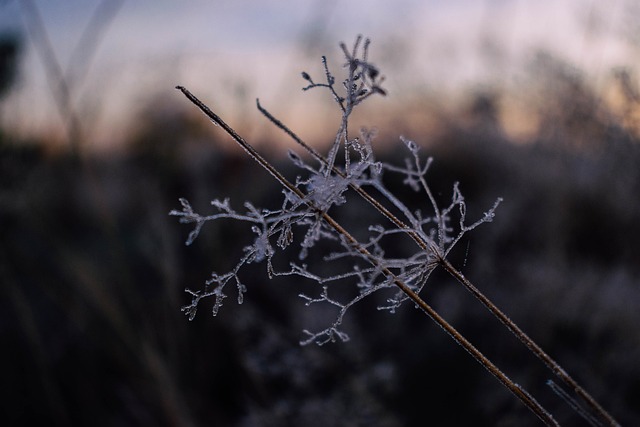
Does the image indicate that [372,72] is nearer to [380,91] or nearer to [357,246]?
[380,91]

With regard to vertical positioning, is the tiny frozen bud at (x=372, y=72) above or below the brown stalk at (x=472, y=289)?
above

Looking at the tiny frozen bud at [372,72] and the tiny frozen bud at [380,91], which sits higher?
the tiny frozen bud at [372,72]

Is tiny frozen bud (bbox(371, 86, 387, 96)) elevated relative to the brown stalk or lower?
elevated

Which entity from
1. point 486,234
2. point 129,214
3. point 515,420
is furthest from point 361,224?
point 129,214

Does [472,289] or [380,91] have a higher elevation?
[380,91]

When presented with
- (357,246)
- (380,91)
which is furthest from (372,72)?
(357,246)

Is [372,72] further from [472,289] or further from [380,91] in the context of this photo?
[472,289]

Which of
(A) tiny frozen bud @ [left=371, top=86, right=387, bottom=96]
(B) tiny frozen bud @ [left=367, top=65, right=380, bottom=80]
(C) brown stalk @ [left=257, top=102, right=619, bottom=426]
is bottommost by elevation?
(C) brown stalk @ [left=257, top=102, right=619, bottom=426]

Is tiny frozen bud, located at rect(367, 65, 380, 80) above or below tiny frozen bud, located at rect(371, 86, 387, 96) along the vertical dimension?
above

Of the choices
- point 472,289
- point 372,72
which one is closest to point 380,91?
point 372,72

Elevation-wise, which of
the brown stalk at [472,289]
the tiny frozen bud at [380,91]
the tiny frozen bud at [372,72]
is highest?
the tiny frozen bud at [372,72]

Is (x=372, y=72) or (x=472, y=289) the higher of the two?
(x=372, y=72)
